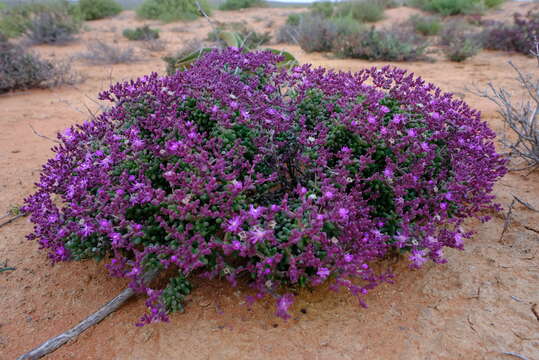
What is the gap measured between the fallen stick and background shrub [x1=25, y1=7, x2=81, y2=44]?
12385mm

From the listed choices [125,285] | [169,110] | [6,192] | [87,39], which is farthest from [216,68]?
[87,39]

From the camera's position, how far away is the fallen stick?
1.81m

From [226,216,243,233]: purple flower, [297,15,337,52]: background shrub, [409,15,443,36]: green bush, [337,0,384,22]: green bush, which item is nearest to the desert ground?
[226,216,243,233]: purple flower

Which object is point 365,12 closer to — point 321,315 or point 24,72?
point 24,72

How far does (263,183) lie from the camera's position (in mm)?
2105

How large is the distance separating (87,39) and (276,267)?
1379 centimetres

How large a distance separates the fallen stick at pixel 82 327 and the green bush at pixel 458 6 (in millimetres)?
19496

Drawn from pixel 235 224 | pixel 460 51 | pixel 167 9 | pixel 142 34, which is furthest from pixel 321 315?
pixel 167 9

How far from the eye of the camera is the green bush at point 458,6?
56.6ft

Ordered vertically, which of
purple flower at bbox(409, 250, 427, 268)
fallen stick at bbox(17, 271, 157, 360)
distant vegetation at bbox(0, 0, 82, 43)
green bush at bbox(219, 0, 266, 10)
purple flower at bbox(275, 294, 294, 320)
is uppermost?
green bush at bbox(219, 0, 266, 10)

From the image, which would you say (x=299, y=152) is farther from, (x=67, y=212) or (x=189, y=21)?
(x=189, y=21)

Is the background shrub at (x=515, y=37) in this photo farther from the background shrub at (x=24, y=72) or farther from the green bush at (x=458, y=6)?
the background shrub at (x=24, y=72)

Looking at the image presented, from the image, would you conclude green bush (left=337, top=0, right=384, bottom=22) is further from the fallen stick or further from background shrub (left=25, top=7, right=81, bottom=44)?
the fallen stick

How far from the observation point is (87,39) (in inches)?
511
